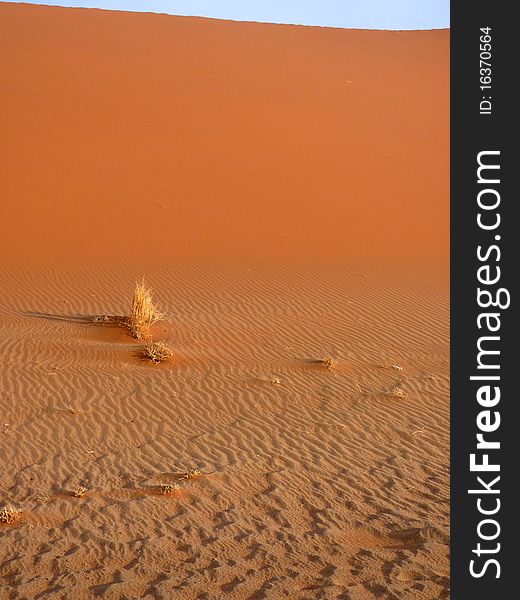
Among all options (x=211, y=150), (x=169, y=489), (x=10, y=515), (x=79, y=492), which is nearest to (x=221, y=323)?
(x=169, y=489)

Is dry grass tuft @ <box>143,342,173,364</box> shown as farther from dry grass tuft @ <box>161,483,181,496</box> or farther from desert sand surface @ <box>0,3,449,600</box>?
dry grass tuft @ <box>161,483,181,496</box>

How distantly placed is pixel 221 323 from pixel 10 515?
248 inches

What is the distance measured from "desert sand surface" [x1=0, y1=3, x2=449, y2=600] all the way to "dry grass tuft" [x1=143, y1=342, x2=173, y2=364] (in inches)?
4.9

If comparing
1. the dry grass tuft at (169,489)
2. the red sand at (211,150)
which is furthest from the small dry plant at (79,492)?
the red sand at (211,150)

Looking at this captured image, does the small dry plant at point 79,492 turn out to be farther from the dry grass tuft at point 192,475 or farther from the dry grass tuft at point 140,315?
the dry grass tuft at point 140,315

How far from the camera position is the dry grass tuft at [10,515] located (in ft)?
16.9

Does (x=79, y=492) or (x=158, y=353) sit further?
(x=158, y=353)

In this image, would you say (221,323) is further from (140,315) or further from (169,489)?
(169,489)

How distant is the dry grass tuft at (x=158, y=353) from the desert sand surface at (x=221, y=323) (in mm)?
125

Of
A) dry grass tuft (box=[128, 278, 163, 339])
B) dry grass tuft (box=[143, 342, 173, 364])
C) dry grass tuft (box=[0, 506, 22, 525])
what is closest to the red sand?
dry grass tuft (box=[128, 278, 163, 339])

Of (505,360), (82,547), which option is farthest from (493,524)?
(82,547)

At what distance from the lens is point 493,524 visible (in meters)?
4.34

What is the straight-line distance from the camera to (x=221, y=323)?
11.2 m

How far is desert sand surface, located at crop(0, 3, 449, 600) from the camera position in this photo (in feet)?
16.4
